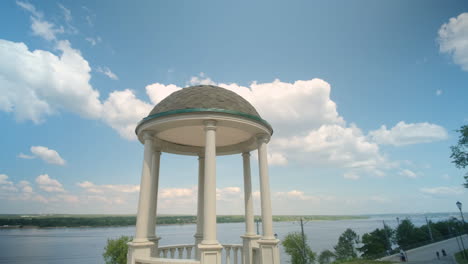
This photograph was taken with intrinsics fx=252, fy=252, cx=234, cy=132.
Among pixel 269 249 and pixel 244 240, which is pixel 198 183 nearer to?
pixel 244 240

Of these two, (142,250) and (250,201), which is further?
(250,201)

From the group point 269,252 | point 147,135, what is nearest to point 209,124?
point 147,135

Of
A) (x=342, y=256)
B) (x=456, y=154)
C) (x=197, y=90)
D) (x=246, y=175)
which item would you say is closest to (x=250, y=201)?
(x=246, y=175)

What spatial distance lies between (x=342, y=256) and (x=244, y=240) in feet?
201

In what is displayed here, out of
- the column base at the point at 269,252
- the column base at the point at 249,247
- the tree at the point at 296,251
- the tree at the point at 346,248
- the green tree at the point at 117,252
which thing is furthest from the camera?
the tree at the point at 346,248

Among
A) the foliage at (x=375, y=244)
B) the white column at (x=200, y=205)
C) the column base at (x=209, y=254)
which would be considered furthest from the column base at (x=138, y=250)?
the foliage at (x=375, y=244)

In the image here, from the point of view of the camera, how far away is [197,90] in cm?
1097

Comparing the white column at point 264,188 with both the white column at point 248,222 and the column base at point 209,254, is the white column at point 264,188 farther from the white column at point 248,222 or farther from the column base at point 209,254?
the column base at point 209,254

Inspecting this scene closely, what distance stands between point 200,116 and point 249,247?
6.76m

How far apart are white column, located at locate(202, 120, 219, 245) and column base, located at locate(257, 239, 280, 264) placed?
2.50 metres

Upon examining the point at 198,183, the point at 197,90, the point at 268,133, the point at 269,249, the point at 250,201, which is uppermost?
the point at 197,90

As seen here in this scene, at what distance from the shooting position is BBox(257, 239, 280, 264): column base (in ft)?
32.1

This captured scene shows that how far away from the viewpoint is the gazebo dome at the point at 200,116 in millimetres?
9484

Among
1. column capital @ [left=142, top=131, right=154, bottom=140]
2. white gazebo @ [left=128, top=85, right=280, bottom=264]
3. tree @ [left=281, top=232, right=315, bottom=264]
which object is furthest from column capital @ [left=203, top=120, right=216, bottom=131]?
tree @ [left=281, top=232, right=315, bottom=264]
